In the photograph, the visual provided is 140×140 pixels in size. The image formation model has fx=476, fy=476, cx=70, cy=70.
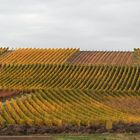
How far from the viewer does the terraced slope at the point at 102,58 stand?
42.0m

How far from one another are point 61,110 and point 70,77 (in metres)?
13.0

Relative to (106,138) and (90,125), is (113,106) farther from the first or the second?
(106,138)

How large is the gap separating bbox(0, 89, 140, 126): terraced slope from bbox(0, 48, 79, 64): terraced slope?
1089cm

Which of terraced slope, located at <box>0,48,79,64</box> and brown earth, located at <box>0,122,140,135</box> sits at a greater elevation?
terraced slope, located at <box>0,48,79,64</box>

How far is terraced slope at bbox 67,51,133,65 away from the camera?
4200 centimetres

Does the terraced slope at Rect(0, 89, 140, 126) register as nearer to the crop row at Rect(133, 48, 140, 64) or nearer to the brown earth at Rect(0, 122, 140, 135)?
the brown earth at Rect(0, 122, 140, 135)

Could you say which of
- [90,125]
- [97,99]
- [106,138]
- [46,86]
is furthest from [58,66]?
[106,138]

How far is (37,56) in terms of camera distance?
148 feet

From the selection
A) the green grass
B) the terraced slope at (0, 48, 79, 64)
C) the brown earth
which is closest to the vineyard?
the terraced slope at (0, 48, 79, 64)

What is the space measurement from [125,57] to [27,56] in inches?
365

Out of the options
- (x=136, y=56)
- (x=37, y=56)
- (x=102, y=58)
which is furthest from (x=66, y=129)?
(x=37, y=56)

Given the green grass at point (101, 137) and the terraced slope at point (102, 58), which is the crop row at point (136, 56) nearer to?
the terraced slope at point (102, 58)

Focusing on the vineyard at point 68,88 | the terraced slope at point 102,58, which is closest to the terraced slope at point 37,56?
the vineyard at point 68,88

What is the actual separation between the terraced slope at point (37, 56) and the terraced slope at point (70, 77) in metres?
1.65
